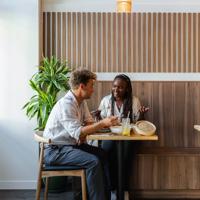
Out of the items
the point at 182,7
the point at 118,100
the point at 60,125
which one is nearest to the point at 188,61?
the point at 182,7

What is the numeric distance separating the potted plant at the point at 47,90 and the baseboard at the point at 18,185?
0.90 ft

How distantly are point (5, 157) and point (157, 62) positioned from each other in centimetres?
207

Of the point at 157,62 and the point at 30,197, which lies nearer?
the point at 30,197

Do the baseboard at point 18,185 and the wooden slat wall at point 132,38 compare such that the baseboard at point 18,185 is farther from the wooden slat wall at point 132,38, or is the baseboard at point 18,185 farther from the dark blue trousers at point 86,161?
the wooden slat wall at point 132,38

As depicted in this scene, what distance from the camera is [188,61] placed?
15.3 ft

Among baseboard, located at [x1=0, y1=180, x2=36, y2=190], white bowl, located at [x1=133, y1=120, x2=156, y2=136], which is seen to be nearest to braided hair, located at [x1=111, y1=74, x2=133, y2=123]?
white bowl, located at [x1=133, y1=120, x2=156, y2=136]

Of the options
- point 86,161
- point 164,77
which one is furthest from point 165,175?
point 86,161

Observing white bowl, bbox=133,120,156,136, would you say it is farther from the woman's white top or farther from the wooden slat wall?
the wooden slat wall

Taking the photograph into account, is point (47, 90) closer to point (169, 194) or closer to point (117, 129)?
point (117, 129)

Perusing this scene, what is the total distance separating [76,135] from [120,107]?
133 centimetres

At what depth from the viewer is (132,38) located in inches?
183

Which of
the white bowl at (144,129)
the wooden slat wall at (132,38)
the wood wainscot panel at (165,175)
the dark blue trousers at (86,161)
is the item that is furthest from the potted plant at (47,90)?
the white bowl at (144,129)

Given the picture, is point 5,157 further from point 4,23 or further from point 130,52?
point 130,52

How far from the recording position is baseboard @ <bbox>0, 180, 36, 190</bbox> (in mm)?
4477
